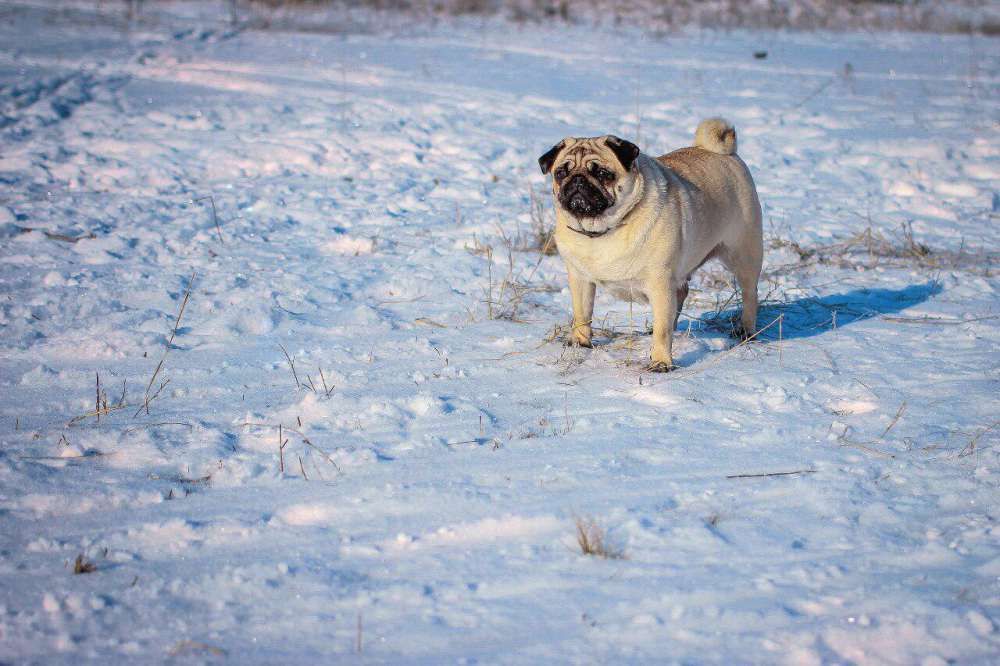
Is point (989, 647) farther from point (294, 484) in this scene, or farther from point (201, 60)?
point (201, 60)

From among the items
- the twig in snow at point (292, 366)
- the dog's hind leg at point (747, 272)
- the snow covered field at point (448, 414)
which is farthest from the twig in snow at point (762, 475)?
the twig in snow at point (292, 366)

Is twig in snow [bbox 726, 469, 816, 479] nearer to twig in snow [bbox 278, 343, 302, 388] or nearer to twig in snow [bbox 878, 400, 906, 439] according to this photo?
twig in snow [bbox 878, 400, 906, 439]

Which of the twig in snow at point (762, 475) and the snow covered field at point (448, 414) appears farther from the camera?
the twig in snow at point (762, 475)

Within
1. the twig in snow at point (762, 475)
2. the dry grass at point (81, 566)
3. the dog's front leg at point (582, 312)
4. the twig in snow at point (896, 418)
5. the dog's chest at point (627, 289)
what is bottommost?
the dry grass at point (81, 566)

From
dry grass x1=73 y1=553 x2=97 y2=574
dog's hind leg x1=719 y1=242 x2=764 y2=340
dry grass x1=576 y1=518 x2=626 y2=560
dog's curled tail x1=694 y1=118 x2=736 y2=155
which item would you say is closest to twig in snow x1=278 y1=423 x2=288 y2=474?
dry grass x1=73 y1=553 x2=97 y2=574

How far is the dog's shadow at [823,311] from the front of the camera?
4.54m

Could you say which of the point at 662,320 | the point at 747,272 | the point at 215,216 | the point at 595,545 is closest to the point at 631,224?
the point at 662,320

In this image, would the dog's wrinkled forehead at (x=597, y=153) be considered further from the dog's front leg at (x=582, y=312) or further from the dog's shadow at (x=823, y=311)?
the dog's shadow at (x=823, y=311)

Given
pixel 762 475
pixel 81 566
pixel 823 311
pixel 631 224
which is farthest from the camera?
pixel 823 311

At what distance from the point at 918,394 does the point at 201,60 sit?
9.92m

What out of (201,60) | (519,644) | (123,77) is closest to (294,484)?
(519,644)

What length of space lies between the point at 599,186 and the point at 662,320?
696 millimetres

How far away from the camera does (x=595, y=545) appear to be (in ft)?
7.66

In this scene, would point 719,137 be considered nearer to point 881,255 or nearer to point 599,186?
point 599,186
